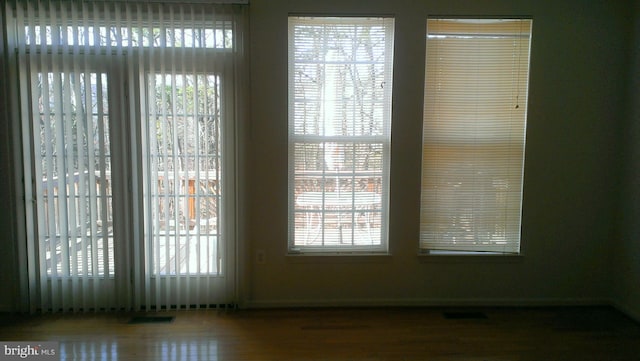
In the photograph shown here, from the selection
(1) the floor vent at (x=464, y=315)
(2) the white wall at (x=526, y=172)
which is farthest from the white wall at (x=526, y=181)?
(1) the floor vent at (x=464, y=315)

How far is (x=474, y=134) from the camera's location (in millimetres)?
3066

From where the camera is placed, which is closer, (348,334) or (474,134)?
(348,334)

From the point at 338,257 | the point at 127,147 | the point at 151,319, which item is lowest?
the point at 151,319

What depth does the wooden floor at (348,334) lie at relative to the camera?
2443mm

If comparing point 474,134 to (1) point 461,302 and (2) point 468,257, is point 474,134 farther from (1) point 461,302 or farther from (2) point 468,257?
(1) point 461,302

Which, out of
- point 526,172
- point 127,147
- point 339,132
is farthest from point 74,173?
point 526,172

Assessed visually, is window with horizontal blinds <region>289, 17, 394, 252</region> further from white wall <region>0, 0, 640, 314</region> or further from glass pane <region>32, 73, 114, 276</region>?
glass pane <region>32, 73, 114, 276</region>

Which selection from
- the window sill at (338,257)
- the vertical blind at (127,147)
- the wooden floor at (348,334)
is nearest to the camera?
the wooden floor at (348,334)

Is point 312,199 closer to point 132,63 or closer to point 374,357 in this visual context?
point 374,357

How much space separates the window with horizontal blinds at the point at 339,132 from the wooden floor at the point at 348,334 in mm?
631

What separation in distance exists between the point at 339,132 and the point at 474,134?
1131mm

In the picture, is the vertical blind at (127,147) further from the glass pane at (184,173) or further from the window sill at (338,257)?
the window sill at (338,257)

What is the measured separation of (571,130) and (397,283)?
6.37 ft

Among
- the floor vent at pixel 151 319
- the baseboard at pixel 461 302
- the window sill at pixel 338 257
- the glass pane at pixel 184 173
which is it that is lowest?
the floor vent at pixel 151 319
